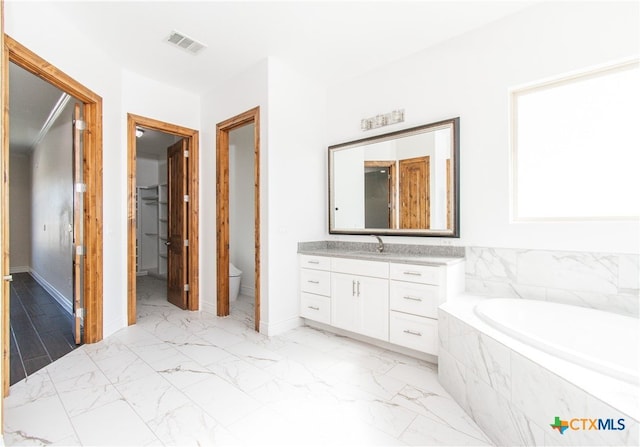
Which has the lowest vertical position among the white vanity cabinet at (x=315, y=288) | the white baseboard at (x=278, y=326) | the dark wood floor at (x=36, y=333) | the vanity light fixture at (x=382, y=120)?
the dark wood floor at (x=36, y=333)

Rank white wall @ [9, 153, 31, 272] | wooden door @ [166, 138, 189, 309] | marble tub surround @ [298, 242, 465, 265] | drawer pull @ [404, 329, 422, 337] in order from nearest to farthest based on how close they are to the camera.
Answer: drawer pull @ [404, 329, 422, 337] < marble tub surround @ [298, 242, 465, 265] < wooden door @ [166, 138, 189, 309] < white wall @ [9, 153, 31, 272]

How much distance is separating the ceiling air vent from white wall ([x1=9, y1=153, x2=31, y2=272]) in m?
6.37

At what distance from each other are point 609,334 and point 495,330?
731 millimetres

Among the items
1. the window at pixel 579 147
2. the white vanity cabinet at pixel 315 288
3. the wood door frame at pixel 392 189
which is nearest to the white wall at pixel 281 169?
the white vanity cabinet at pixel 315 288

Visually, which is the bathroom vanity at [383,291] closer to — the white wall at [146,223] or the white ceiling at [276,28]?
the white ceiling at [276,28]

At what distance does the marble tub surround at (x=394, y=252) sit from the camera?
249 centimetres

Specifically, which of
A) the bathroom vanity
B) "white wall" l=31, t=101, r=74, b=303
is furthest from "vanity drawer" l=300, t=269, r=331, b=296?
"white wall" l=31, t=101, r=74, b=303

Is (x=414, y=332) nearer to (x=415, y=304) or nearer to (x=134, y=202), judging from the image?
(x=415, y=304)

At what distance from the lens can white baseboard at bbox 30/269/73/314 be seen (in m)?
3.83

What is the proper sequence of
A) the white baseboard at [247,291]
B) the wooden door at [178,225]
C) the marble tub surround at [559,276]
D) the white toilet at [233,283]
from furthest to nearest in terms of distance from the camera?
the white baseboard at [247,291]
the white toilet at [233,283]
the wooden door at [178,225]
the marble tub surround at [559,276]

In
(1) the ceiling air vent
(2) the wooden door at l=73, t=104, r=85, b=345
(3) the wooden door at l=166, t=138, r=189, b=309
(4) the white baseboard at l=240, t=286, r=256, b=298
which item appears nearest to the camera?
(1) the ceiling air vent

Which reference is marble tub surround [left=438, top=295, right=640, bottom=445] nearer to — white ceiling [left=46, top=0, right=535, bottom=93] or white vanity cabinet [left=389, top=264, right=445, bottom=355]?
white vanity cabinet [left=389, top=264, right=445, bottom=355]

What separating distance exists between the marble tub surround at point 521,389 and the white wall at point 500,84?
85 centimetres

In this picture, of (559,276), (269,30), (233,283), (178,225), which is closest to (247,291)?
(233,283)
